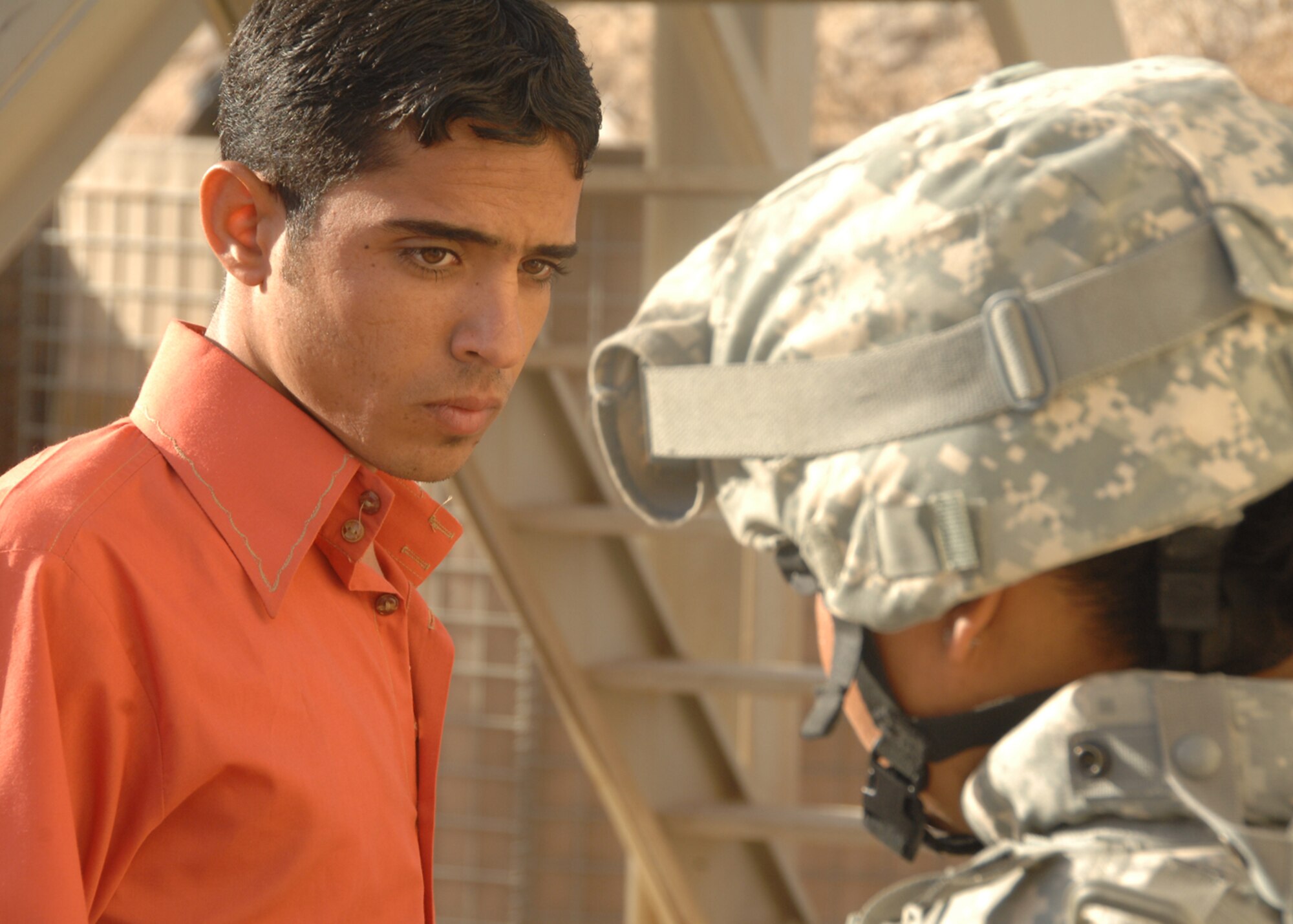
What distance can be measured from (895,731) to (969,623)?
120 mm

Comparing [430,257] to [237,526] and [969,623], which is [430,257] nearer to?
[237,526]

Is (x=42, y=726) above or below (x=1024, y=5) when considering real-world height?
below

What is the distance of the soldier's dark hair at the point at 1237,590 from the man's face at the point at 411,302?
1.93 feet

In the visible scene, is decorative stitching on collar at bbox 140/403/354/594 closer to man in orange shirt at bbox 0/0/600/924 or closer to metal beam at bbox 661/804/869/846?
man in orange shirt at bbox 0/0/600/924

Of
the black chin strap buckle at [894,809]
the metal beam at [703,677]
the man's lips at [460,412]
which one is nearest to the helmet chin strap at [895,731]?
the black chin strap buckle at [894,809]

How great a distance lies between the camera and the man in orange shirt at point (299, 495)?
3.53 feet

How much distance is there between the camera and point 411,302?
131 cm

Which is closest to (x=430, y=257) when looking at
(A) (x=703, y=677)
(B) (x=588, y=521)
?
(B) (x=588, y=521)

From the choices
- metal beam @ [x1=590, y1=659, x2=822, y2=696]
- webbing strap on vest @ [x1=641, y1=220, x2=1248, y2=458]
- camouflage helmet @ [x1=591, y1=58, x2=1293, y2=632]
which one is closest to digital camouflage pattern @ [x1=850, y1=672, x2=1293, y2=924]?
camouflage helmet @ [x1=591, y1=58, x2=1293, y2=632]

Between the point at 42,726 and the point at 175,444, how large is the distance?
296mm

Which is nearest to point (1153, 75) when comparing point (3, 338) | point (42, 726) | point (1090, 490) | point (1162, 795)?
point (1090, 490)

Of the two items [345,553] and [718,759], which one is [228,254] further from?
[718,759]

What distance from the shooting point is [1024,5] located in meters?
2.20

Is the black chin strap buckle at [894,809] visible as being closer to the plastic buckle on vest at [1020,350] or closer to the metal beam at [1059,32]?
the plastic buckle on vest at [1020,350]
